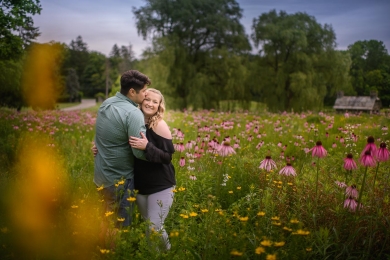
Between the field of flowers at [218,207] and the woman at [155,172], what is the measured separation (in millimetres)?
158

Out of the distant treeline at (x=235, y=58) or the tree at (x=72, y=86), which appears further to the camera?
the tree at (x=72, y=86)

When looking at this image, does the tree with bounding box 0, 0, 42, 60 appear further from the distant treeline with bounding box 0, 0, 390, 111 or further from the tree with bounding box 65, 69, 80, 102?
the tree with bounding box 65, 69, 80, 102

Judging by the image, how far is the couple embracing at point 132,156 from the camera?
2674mm

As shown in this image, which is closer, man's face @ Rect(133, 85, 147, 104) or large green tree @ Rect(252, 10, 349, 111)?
man's face @ Rect(133, 85, 147, 104)

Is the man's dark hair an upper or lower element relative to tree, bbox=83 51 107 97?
lower

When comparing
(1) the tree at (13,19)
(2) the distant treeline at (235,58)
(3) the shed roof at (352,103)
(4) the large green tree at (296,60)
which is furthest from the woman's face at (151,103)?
(4) the large green tree at (296,60)

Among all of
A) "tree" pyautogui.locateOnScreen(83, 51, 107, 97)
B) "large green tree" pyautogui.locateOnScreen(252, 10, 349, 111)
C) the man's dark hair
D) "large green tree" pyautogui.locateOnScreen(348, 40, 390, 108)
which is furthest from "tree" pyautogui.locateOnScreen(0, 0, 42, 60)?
"tree" pyautogui.locateOnScreen(83, 51, 107, 97)

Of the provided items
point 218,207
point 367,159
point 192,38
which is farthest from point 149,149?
point 192,38

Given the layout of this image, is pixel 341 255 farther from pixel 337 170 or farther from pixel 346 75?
pixel 346 75

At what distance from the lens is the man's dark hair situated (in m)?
2.70

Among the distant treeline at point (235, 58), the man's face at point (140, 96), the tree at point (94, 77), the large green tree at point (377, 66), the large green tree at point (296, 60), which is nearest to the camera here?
the man's face at point (140, 96)

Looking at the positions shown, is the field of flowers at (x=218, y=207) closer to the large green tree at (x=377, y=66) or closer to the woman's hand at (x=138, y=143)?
the woman's hand at (x=138, y=143)

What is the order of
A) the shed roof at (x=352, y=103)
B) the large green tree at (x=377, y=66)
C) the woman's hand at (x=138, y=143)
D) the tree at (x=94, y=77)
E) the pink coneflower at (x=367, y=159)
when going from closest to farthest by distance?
the pink coneflower at (x=367, y=159), the woman's hand at (x=138, y=143), the large green tree at (x=377, y=66), the shed roof at (x=352, y=103), the tree at (x=94, y=77)

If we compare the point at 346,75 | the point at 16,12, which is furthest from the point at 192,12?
the point at 16,12
